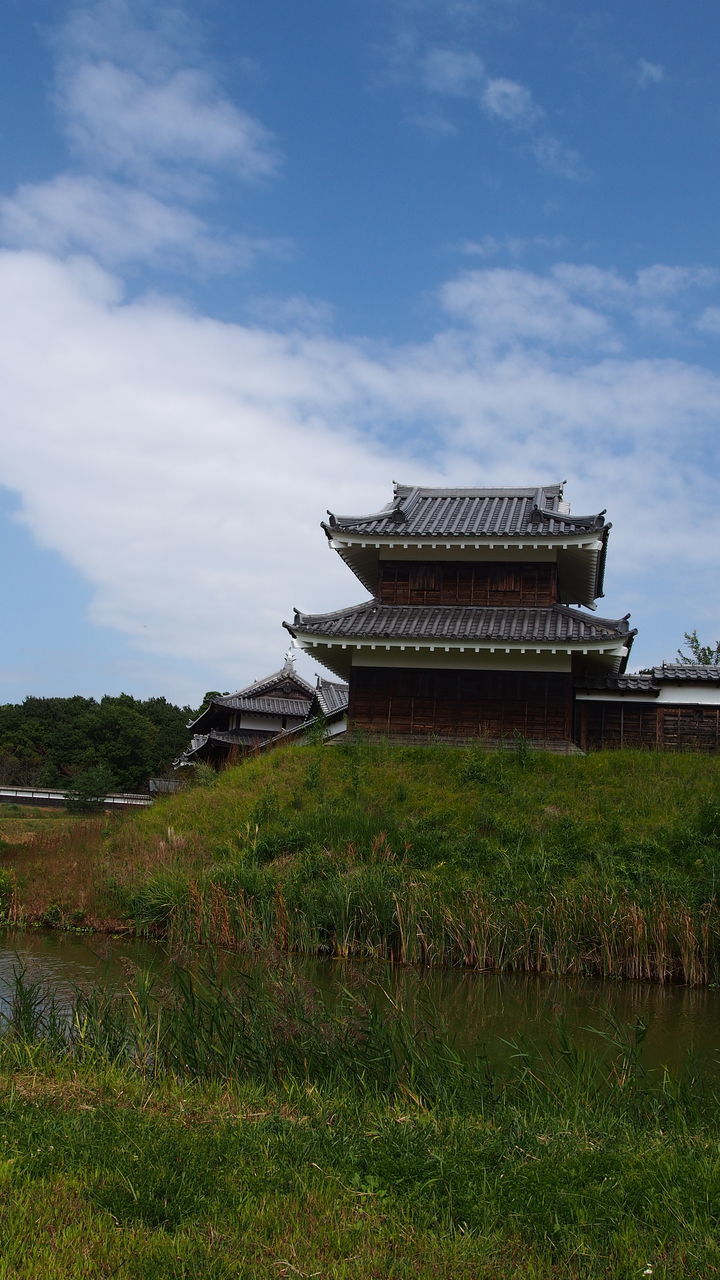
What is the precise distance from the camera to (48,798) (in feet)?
146

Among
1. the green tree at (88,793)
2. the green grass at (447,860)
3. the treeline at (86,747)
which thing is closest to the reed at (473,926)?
the green grass at (447,860)

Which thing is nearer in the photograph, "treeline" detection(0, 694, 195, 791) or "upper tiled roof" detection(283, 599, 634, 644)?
"upper tiled roof" detection(283, 599, 634, 644)

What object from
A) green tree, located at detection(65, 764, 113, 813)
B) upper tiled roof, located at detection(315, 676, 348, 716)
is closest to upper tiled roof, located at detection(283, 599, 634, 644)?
upper tiled roof, located at detection(315, 676, 348, 716)

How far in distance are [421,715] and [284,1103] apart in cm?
1614

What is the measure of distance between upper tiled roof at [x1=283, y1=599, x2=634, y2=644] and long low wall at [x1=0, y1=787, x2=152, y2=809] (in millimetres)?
24853

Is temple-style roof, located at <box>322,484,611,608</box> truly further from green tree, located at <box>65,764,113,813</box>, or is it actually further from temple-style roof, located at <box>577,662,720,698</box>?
green tree, located at <box>65,764,113,813</box>

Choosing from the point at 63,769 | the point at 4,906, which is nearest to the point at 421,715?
the point at 4,906

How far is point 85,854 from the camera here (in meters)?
17.9

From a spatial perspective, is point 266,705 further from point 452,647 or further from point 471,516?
point 452,647

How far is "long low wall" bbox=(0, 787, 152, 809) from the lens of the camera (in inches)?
1713

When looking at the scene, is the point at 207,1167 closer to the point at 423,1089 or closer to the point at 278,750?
the point at 423,1089

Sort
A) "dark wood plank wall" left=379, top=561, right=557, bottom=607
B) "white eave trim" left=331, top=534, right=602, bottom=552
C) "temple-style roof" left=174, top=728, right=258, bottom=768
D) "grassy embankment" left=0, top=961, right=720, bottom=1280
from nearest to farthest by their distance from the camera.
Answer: "grassy embankment" left=0, top=961, right=720, bottom=1280 → "white eave trim" left=331, top=534, right=602, bottom=552 → "dark wood plank wall" left=379, top=561, right=557, bottom=607 → "temple-style roof" left=174, top=728, right=258, bottom=768

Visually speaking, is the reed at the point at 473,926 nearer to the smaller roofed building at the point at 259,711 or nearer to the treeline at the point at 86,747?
the smaller roofed building at the point at 259,711

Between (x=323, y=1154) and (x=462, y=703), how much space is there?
1696 cm
